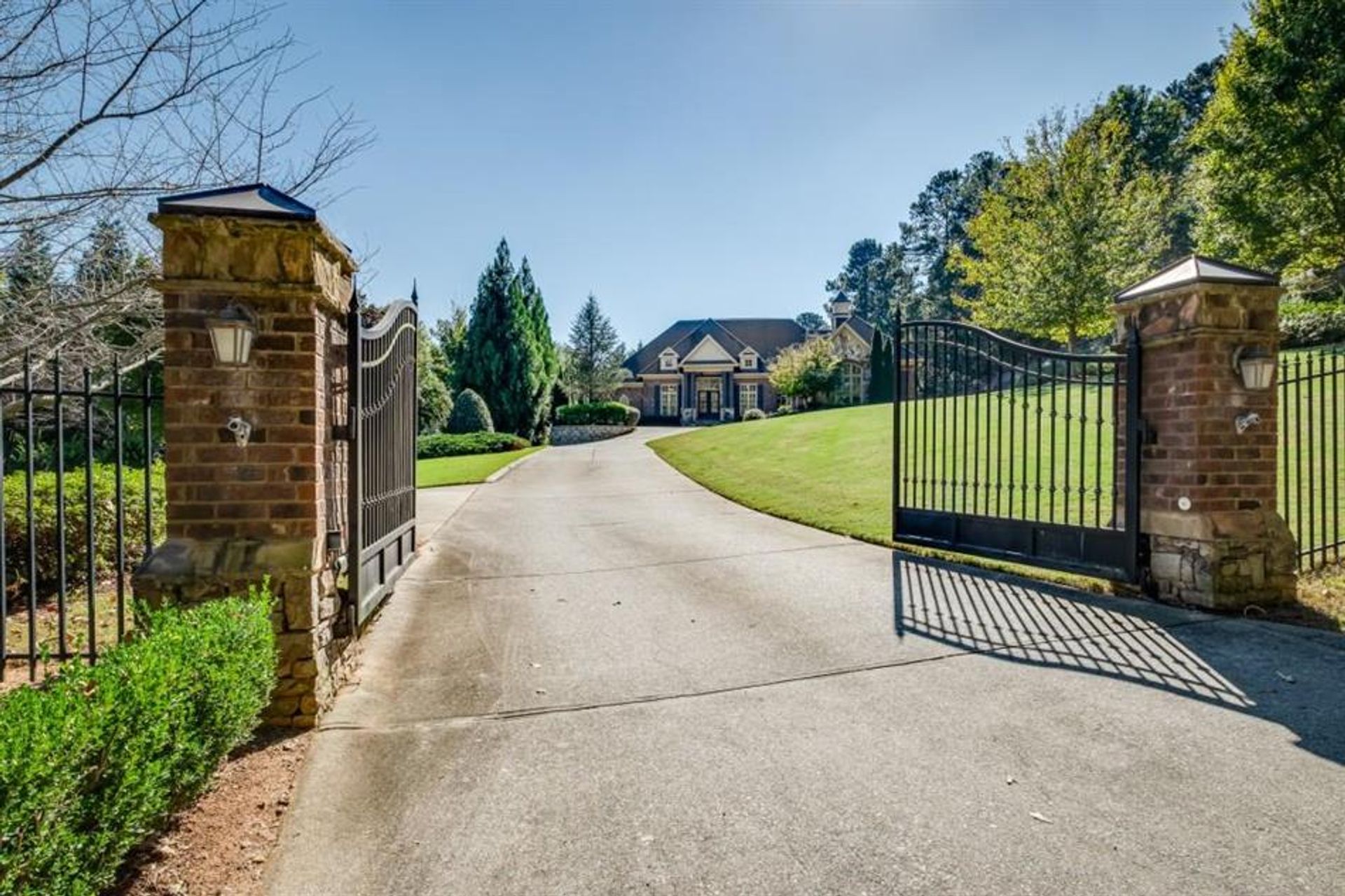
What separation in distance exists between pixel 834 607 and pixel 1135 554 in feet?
7.77

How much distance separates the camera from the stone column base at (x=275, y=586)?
3.26 metres

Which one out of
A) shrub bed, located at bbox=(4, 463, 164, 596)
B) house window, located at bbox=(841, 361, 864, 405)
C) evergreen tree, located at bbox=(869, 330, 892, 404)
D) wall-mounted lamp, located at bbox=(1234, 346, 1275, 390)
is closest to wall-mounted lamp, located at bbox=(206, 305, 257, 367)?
shrub bed, located at bbox=(4, 463, 164, 596)

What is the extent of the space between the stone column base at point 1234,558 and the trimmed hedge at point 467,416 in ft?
84.2

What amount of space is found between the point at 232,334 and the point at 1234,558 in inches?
254

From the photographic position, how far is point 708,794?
8.99 ft

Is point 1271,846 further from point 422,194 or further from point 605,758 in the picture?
point 422,194

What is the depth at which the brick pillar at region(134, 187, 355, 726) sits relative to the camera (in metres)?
3.27

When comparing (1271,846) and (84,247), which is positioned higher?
(84,247)

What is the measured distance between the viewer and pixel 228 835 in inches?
98.2

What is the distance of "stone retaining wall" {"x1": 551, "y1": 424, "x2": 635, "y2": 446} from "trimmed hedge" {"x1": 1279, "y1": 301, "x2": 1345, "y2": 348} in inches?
935

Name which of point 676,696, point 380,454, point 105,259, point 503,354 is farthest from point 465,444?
point 676,696

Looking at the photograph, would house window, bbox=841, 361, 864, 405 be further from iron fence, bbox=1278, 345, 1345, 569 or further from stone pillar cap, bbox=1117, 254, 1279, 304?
stone pillar cap, bbox=1117, 254, 1279, 304

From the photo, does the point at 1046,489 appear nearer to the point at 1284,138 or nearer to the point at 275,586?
the point at 275,586

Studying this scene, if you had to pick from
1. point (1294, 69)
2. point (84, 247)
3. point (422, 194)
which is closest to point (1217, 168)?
point (1294, 69)
